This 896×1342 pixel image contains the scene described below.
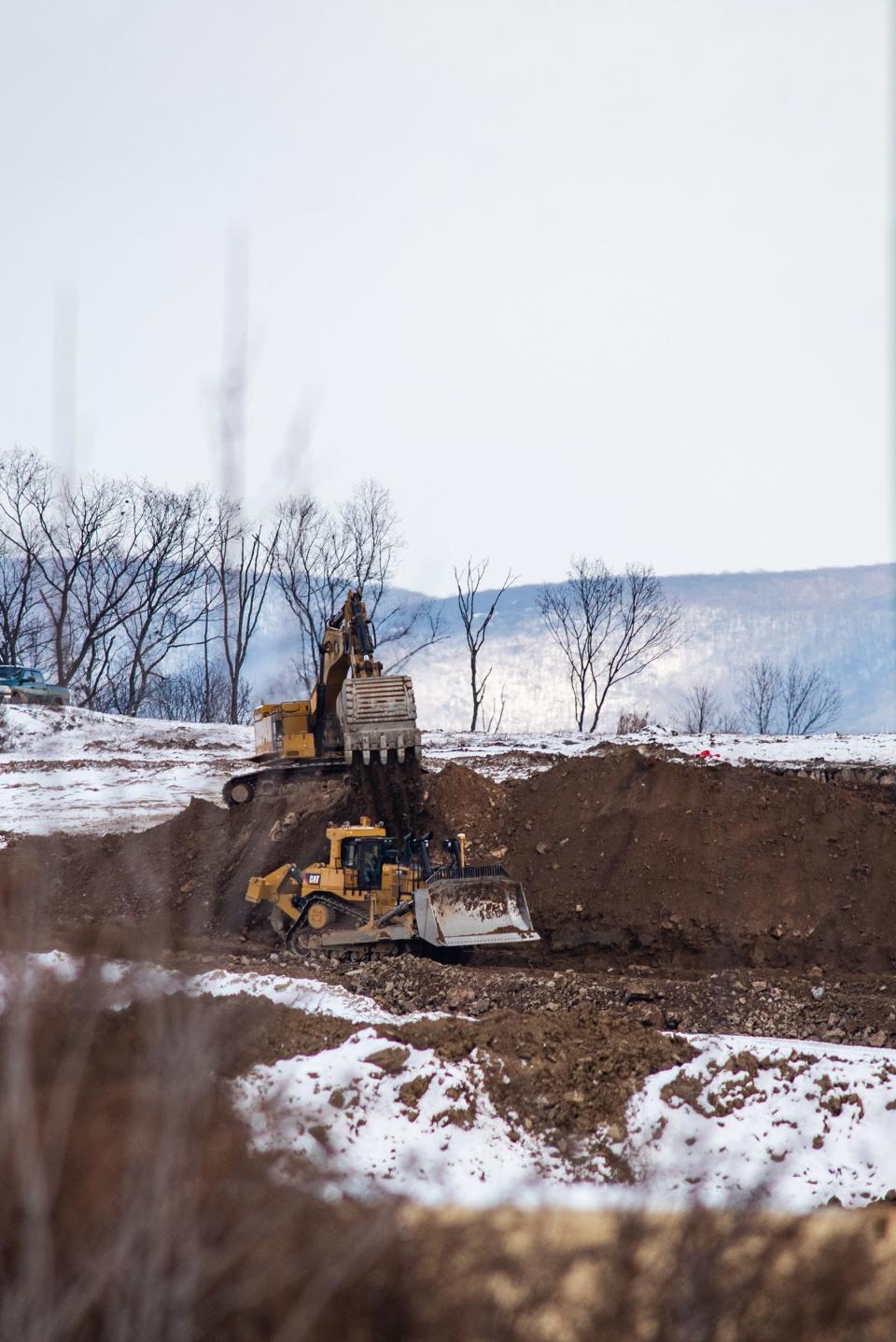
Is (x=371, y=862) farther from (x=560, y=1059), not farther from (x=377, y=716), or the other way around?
(x=560, y=1059)

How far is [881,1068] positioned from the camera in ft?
26.3

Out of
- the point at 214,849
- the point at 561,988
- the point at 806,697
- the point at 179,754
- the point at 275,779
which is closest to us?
the point at 561,988

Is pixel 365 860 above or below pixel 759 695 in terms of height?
below

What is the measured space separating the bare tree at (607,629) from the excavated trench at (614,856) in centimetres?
2971

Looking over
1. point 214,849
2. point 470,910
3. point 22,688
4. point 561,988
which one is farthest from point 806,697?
point 561,988

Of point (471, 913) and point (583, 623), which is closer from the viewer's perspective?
point (471, 913)

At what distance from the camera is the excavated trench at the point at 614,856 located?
50.6 ft

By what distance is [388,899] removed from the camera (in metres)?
13.5

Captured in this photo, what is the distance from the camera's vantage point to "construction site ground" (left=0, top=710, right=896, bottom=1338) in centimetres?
337

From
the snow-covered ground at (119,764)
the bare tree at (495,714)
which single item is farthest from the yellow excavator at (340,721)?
the bare tree at (495,714)

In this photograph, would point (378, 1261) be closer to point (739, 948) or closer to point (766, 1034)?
point (766, 1034)

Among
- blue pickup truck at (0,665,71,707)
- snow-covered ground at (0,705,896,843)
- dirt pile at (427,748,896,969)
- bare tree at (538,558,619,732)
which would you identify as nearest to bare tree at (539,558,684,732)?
bare tree at (538,558,619,732)

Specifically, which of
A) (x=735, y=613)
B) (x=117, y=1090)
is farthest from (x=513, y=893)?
(x=735, y=613)

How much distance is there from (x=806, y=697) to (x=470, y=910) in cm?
3982
